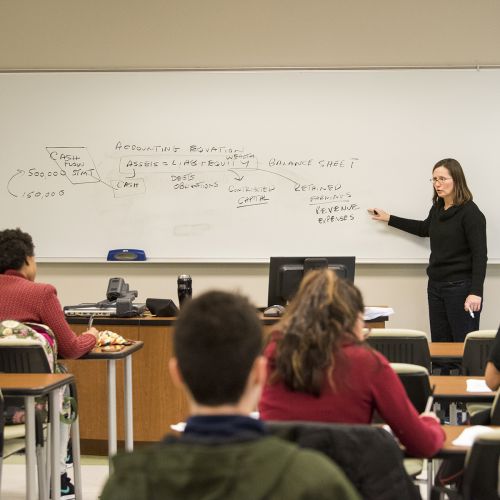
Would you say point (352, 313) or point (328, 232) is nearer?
point (352, 313)

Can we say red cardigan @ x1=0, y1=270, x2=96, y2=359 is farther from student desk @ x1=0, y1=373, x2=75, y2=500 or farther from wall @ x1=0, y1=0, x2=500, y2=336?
wall @ x1=0, y1=0, x2=500, y2=336

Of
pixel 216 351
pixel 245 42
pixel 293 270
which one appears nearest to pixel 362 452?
pixel 216 351

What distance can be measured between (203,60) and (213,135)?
0.54m

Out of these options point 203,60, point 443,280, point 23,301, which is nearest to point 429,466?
point 23,301

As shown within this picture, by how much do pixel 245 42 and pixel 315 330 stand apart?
13.5ft

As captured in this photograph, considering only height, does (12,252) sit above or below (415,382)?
above

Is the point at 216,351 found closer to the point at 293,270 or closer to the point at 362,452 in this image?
the point at 362,452

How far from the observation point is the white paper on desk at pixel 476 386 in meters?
3.10

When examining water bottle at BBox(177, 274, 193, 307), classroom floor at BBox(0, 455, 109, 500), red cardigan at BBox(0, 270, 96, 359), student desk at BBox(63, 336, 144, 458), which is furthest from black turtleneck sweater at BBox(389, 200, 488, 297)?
red cardigan at BBox(0, 270, 96, 359)

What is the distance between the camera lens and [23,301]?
12.5 feet

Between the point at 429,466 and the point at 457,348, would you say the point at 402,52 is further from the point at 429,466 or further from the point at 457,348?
the point at 429,466

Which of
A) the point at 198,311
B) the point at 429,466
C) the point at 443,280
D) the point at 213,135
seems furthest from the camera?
the point at 213,135

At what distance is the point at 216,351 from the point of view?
1250mm

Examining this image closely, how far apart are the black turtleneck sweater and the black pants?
5 centimetres
